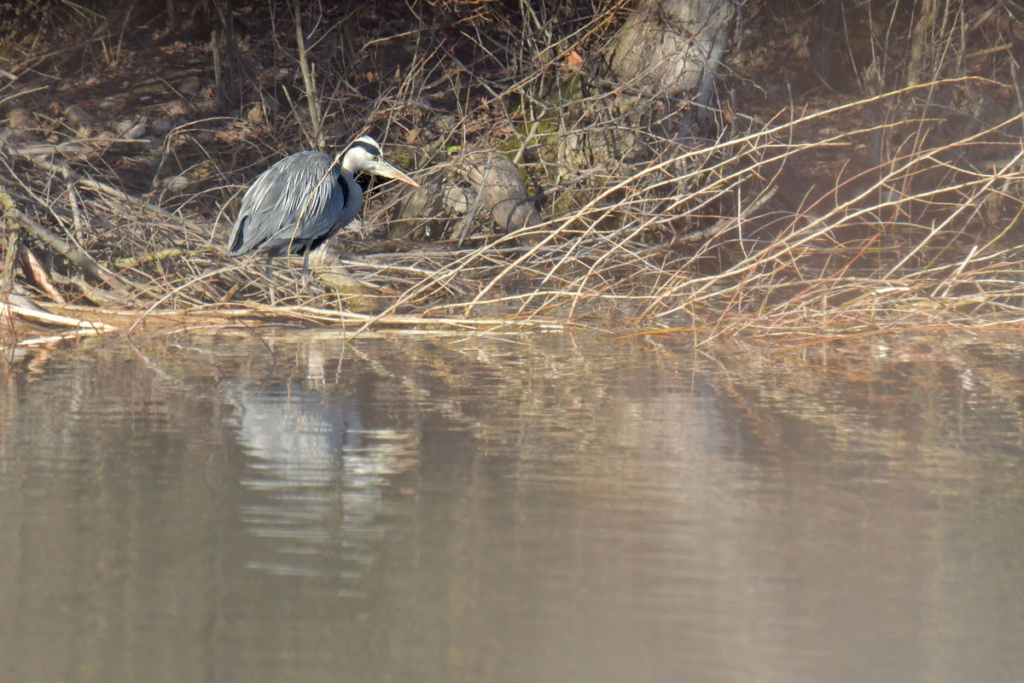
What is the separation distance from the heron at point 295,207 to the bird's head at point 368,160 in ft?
0.54

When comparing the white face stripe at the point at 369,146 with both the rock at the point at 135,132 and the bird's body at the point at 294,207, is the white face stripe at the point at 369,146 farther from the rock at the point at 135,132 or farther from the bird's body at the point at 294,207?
the rock at the point at 135,132

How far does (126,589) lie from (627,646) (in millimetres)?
1298

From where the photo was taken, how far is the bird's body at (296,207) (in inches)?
319

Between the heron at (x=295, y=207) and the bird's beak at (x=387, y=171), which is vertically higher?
the bird's beak at (x=387, y=171)

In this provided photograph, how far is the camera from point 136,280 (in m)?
8.59

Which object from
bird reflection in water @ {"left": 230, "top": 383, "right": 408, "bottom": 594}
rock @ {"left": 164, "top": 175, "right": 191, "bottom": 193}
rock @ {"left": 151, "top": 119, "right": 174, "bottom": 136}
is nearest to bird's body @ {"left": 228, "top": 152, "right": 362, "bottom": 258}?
bird reflection in water @ {"left": 230, "top": 383, "right": 408, "bottom": 594}

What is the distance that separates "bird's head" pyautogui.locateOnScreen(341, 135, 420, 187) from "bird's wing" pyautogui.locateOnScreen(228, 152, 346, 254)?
425mm

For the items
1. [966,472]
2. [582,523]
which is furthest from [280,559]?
[966,472]

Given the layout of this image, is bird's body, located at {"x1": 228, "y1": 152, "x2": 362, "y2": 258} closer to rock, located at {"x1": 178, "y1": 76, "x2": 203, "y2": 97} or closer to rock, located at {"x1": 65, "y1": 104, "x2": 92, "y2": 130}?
rock, located at {"x1": 65, "y1": 104, "x2": 92, "y2": 130}

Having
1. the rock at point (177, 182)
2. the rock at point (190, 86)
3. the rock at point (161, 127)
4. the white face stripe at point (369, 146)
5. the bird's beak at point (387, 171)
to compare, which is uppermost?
the rock at point (190, 86)

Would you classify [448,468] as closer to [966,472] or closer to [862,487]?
[862,487]

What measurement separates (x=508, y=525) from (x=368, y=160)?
17.5ft

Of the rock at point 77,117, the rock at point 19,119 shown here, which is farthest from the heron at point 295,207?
the rock at point 77,117

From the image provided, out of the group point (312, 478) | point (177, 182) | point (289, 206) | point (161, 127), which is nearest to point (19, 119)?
point (161, 127)
